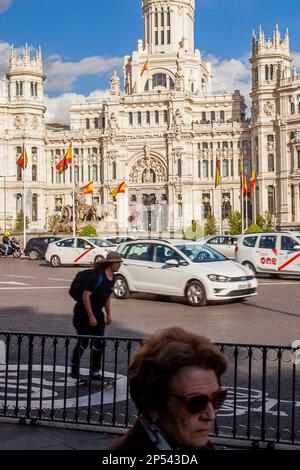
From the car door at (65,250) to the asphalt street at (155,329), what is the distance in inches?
259

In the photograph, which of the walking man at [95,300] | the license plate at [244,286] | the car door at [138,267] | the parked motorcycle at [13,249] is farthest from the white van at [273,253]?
the parked motorcycle at [13,249]

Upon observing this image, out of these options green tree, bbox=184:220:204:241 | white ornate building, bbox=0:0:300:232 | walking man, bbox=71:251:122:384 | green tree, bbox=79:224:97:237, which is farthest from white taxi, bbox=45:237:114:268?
white ornate building, bbox=0:0:300:232

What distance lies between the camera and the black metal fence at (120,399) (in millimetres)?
6496

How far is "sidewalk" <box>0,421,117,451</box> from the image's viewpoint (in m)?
5.98

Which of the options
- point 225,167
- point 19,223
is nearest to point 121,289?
point 19,223

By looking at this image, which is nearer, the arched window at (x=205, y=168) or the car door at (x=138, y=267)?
the car door at (x=138, y=267)

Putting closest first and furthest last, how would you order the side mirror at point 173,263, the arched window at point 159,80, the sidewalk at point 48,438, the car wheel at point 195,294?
the sidewalk at point 48,438 < the car wheel at point 195,294 < the side mirror at point 173,263 < the arched window at point 159,80

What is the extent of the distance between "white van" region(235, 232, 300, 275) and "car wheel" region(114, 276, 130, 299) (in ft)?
24.4

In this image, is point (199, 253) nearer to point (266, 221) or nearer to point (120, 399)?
point (120, 399)

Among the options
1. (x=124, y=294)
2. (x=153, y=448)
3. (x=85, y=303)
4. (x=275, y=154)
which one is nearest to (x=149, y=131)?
(x=275, y=154)

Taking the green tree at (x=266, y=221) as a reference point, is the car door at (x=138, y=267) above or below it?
below

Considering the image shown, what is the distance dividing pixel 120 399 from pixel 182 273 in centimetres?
931

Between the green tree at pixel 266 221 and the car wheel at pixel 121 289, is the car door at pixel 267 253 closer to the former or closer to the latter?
the car wheel at pixel 121 289

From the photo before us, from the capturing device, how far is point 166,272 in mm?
17484
